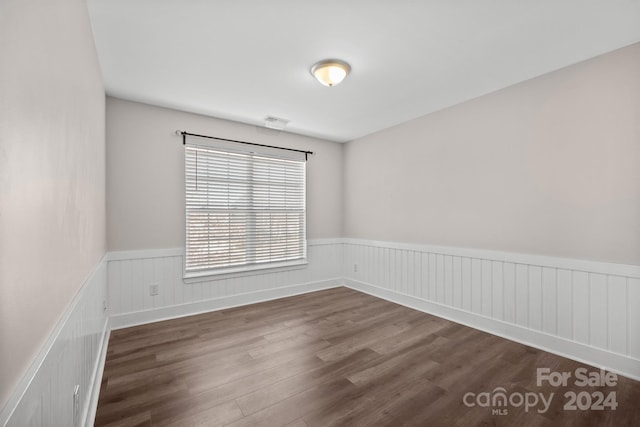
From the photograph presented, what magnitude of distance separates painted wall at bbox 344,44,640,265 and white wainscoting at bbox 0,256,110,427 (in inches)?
135

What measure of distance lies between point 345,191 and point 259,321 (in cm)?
269

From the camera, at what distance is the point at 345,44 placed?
2123 mm

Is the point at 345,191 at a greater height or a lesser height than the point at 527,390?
greater

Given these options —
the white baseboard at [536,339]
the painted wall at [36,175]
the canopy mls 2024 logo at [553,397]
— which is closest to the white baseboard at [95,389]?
the painted wall at [36,175]

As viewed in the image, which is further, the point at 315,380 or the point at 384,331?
the point at 384,331

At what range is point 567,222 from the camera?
2457 mm

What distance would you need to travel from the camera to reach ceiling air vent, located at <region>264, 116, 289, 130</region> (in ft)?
12.2

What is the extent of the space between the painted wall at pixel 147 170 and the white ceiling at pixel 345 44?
0.26m

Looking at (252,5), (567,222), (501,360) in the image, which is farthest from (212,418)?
(567,222)

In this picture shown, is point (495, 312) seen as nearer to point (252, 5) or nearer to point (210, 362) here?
point (210, 362)

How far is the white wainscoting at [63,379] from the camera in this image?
71 centimetres

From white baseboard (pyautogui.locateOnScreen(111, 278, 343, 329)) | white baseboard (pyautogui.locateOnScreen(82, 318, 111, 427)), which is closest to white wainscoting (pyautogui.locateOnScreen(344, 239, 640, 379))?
white baseboard (pyautogui.locateOnScreen(111, 278, 343, 329))

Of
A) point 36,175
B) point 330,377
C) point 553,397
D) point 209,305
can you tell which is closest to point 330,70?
point 36,175

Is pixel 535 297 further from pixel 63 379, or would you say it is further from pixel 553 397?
pixel 63 379
